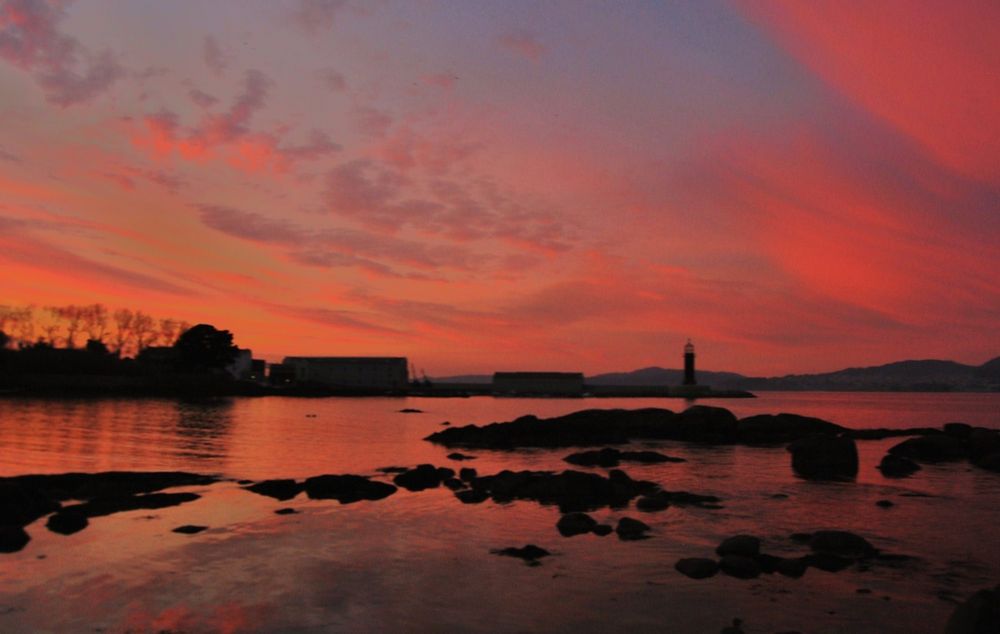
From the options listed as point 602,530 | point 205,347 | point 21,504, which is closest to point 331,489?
point 21,504

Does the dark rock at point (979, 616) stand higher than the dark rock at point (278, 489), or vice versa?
the dark rock at point (979, 616)

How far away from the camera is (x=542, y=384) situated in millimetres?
196375

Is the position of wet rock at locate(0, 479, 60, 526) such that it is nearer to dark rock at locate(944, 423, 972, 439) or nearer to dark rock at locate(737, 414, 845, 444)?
dark rock at locate(737, 414, 845, 444)

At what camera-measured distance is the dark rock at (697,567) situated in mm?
16641

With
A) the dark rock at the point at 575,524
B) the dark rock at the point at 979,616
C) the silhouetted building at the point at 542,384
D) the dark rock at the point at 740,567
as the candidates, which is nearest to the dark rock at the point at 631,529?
the dark rock at the point at 575,524

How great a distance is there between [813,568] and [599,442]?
38.7m

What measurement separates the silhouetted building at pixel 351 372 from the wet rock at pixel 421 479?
139 metres

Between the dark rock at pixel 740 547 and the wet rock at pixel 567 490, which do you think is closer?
the dark rock at pixel 740 547

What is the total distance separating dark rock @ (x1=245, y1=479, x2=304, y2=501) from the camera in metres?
27.3

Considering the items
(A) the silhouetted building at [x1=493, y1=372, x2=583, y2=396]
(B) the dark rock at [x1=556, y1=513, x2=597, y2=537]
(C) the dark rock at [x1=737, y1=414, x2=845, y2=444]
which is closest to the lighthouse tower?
(A) the silhouetted building at [x1=493, y1=372, x2=583, y2=396]

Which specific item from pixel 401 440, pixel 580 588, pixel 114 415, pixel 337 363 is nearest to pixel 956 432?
pixel 401 440

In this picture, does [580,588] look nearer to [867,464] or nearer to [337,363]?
[867,464]

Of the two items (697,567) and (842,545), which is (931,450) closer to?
(842,545)

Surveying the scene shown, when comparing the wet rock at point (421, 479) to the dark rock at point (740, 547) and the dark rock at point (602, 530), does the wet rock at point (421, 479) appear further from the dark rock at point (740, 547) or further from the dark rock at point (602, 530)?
the dark rock at point (740, 547)
